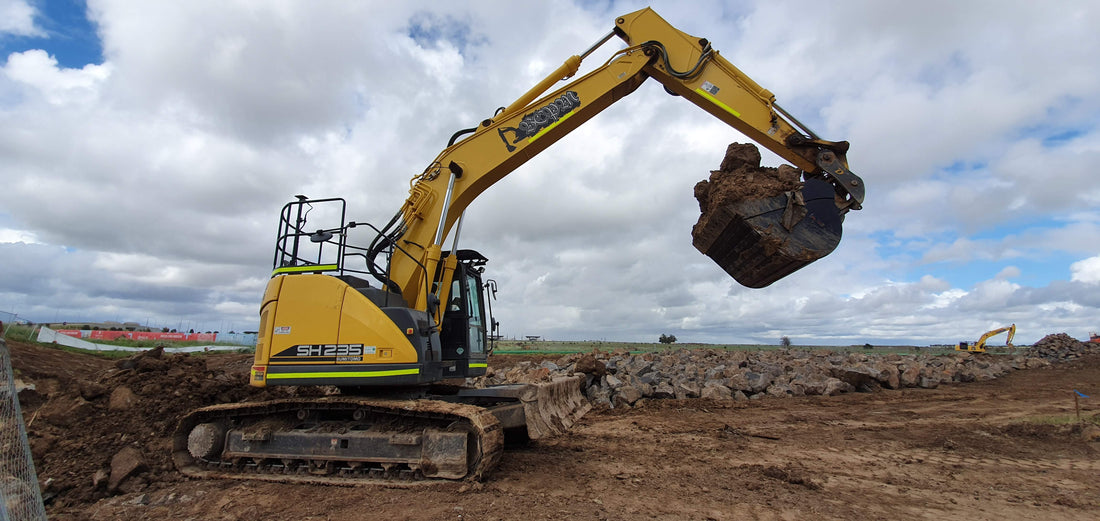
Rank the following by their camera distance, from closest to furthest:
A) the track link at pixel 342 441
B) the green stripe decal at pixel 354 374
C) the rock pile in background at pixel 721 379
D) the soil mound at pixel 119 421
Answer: the track link at pixel 342 441 < the green stripe decal at pixel 354 374 < the soil mound at pixel 119 421 < the rock pile in background at pixel 721 379

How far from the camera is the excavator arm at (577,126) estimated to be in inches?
270

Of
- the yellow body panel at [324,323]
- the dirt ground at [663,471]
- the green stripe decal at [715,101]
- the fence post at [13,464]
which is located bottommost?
the dirt ground at [663,471]

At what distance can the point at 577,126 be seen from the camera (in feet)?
25.5

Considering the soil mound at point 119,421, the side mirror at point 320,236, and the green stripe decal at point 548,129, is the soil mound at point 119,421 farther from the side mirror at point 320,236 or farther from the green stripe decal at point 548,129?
the green stripe decal at point 548,129

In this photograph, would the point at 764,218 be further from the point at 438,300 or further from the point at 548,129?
the point at 438,300

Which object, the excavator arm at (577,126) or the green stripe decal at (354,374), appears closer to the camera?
the green stripe decal at (354,374)

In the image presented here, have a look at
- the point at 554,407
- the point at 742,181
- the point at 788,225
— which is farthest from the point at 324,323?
the point at 788,225

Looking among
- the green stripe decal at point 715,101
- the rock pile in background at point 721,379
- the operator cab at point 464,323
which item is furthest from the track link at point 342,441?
the rock pile in background at point 721,379

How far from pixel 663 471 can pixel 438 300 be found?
10.9 ft

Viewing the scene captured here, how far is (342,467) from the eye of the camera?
20.3 ft

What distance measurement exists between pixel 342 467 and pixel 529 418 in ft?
7.60

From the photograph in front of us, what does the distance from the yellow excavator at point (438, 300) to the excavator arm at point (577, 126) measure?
0.7 inches

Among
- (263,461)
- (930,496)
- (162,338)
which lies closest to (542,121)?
(263,461)

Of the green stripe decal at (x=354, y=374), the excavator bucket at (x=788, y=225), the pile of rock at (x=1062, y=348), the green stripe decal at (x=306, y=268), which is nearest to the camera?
the green stripe decal at (x=354, y=374)
